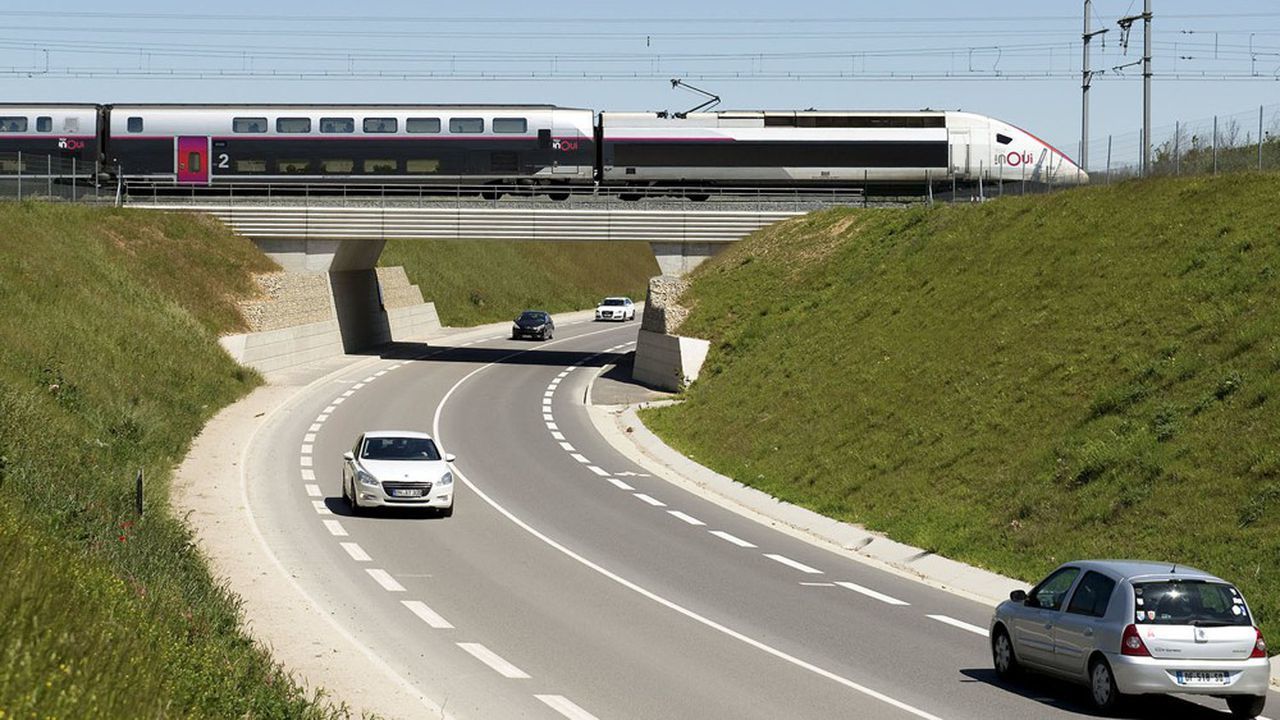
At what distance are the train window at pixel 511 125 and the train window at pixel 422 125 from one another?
2289mm

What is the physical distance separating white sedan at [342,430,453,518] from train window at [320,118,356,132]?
32674 mm

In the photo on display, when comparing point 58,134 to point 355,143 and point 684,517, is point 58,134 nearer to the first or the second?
point 355,143

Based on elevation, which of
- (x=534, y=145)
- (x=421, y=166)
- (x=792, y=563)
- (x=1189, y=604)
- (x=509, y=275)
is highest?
(x=534, y=145)

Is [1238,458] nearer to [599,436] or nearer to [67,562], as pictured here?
[67,562]

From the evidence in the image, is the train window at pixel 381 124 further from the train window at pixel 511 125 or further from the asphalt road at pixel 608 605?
the asphalt road at pixel 608 605

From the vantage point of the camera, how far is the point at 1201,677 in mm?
13812

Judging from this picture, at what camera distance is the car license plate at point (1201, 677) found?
543 inches

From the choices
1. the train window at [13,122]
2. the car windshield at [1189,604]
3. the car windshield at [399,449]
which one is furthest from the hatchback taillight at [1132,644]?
the train window at [13,122]

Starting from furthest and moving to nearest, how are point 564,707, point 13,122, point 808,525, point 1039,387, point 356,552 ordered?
point 13,122 → point 1039,387 → point 808,525 → point 356,552 → point 564,707

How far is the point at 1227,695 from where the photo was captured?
13.9 meters

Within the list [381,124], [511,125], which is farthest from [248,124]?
[511,125]

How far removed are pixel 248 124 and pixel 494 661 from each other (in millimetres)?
46603

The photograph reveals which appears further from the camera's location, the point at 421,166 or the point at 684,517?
the point at 421,166

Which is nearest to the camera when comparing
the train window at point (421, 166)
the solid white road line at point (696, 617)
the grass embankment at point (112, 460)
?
the grass embankment at point (112, 460)
